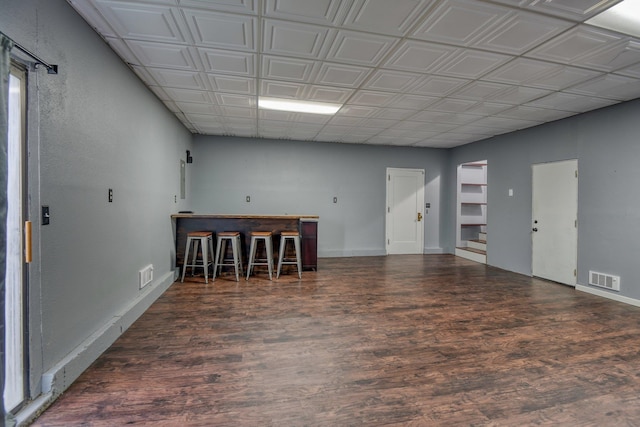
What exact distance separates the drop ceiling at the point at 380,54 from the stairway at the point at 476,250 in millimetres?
3039

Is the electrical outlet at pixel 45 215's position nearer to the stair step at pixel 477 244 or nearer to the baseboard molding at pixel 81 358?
the baseboard molding at pixel 81 358

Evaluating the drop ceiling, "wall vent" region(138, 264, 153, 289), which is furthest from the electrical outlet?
"wall vent" region(138, 264, 153, 289)

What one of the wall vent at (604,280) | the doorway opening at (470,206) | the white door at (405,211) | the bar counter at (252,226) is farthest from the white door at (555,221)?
the bar counter at (252,226)

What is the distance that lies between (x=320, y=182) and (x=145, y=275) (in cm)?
413

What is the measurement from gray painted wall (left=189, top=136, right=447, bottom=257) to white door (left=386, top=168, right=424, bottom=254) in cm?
16

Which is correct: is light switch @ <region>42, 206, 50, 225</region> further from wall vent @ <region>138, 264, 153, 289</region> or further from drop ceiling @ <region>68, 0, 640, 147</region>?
wall vent @ <region>138, 264, 153, 289</region>

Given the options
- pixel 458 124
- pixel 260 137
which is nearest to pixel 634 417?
pixel 458 124

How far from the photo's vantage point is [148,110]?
12.0ft

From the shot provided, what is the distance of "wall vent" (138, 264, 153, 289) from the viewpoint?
344cm

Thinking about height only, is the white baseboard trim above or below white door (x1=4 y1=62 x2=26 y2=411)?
below

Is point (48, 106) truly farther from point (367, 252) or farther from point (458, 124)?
point (367, 252)

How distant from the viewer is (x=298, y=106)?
4.31 metres

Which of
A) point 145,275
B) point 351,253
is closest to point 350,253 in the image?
point 351,253

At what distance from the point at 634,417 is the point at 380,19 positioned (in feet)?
9.61
